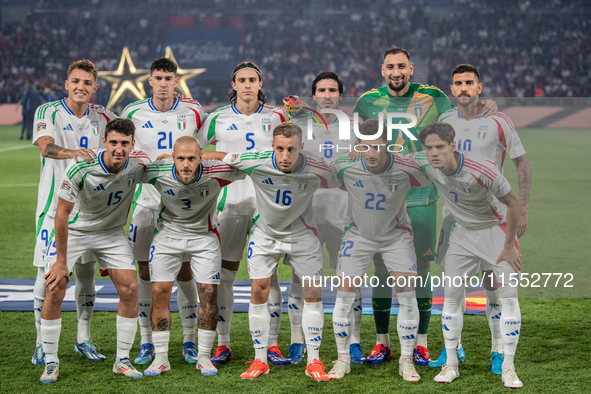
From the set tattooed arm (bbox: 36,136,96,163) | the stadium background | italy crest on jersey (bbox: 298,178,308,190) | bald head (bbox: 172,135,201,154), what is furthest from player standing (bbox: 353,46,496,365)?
the stadium background

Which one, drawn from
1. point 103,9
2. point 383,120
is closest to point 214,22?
point 103,9

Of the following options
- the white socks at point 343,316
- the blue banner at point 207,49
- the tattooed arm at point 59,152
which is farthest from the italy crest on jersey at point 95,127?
the blue banner at point 207,49

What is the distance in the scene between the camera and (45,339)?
13.4 ft

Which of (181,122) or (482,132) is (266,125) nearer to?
(181,122)

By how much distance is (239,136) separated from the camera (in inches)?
185

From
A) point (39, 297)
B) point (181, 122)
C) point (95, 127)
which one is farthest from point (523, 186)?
point (39, 297)

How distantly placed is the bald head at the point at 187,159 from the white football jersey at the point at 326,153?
0.88 m

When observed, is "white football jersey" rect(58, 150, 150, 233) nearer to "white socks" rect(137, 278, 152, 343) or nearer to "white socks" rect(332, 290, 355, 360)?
"white socks" rect(137, 278, 152, 343)

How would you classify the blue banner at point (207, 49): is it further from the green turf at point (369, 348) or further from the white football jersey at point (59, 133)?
the white football jersey at point (59, 133)

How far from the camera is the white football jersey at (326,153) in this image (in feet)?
15.1

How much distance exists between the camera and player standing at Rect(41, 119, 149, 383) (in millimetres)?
4090

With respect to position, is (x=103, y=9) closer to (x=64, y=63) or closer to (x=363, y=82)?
(x=64, y=63)

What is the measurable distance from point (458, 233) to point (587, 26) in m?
29.9

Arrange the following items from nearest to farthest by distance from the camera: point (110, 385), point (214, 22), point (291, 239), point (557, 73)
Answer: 1. point (110, 385)
2. point (291, 239)
3. point (557, 73)
4. point (214, 22)
